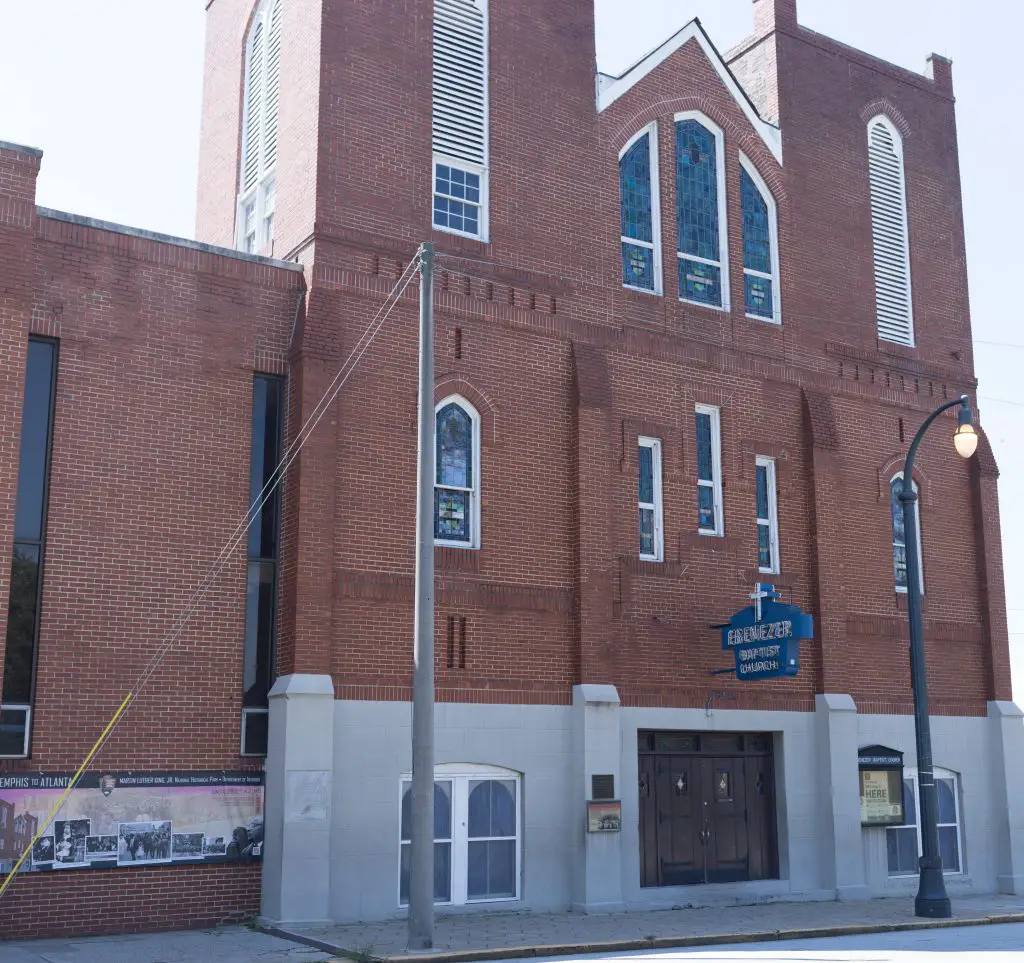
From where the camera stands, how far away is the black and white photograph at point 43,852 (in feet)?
51.0

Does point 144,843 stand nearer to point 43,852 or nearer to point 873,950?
A: point 43,852

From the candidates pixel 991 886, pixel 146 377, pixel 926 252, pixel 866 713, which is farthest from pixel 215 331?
pixel 991 886

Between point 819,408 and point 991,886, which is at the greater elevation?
point 819,408

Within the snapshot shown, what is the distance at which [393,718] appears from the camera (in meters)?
17.8

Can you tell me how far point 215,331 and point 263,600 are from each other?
3.68m

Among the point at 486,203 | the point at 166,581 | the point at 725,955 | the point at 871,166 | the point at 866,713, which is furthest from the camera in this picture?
the point at 871,166

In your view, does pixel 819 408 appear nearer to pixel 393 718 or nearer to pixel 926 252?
pixel 926 252

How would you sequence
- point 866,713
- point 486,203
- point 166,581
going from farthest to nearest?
point 866,713, point 486,203, point 166,581

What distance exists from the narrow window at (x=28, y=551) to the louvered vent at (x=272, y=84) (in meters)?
5.99

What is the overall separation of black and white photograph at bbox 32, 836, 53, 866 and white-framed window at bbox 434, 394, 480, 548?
635cm

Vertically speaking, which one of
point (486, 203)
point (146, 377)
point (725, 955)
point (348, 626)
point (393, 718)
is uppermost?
point (486, 203)

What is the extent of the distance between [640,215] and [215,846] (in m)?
12.0

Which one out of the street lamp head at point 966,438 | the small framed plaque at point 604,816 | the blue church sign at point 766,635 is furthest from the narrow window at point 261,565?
the street lamp head at point 966,438

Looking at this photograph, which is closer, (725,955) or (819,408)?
(725,955)
